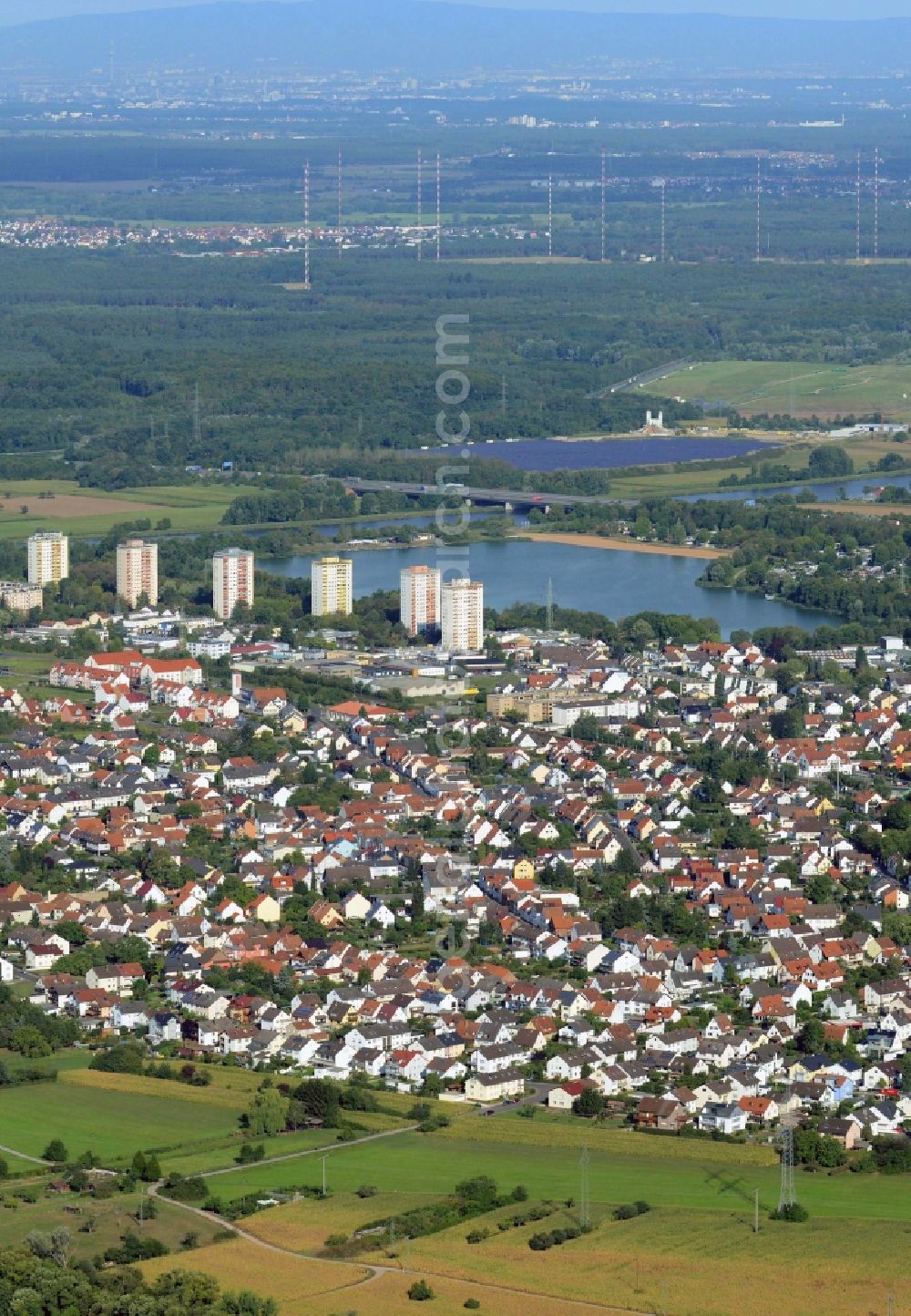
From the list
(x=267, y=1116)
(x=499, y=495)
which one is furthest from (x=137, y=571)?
(x=267, y=1116)

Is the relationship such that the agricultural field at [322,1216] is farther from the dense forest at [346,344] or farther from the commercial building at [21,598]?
the dense forest at [346,344]

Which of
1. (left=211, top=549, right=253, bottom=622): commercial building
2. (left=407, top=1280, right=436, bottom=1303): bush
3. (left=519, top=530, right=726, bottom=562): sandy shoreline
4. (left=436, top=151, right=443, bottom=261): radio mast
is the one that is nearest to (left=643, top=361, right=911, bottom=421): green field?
(left=519, top=530, right=726, bottom=562): sandy shoreline

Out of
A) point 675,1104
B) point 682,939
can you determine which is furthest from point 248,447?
point 675,1104

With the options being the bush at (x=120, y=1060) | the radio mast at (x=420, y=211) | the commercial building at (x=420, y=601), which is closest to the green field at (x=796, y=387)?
the commercial building at (x=420, y=601)

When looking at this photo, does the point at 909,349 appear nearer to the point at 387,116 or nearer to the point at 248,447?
the point at 248,447

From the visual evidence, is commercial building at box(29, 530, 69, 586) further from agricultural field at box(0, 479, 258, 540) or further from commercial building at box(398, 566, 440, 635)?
commercial building at box(398, 566, 440, 635)

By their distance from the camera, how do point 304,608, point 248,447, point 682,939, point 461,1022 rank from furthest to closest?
point 248,447 < point 304,608 < point 682,939 < point 461,1022
